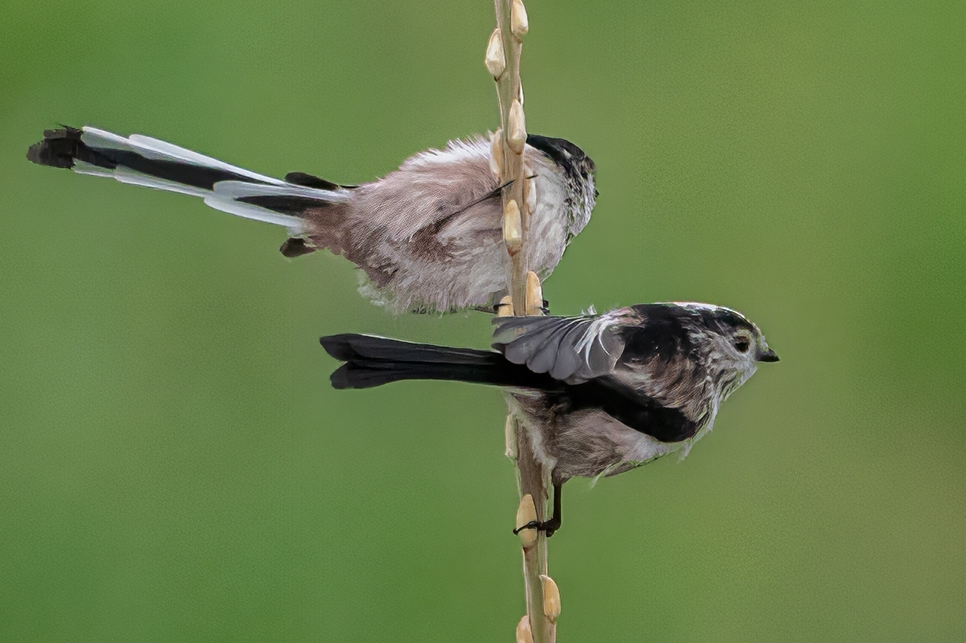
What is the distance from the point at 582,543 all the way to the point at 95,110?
1.14 meters

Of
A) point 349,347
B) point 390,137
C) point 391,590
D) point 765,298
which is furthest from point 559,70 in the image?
point 349,347

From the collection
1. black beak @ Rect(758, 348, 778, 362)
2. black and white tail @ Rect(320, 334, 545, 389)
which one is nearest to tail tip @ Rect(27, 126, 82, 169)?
black and white tail @ Rect(320, 334, 545, 389)

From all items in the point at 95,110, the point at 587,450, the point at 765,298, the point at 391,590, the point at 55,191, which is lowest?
the point at 391,590

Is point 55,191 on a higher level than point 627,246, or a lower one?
higher

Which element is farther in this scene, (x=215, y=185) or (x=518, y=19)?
(x=215, y=185)

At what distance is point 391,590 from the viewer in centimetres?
181

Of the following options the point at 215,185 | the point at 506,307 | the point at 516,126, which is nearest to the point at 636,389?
the point at 506,307

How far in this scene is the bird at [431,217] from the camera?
1041mm

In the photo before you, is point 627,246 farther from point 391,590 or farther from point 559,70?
point 391,590

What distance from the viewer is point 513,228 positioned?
78 cm

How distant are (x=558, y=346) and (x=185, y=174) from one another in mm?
403

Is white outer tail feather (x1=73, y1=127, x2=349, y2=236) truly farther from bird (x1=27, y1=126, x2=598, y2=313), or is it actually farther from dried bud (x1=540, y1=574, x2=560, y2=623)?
dried bud (x1=540, y1=574, x2=560, y2=623)

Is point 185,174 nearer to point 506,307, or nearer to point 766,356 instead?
point 506,307

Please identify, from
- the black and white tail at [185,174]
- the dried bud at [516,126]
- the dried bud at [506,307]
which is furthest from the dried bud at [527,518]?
the black and white tail at [185,174]
